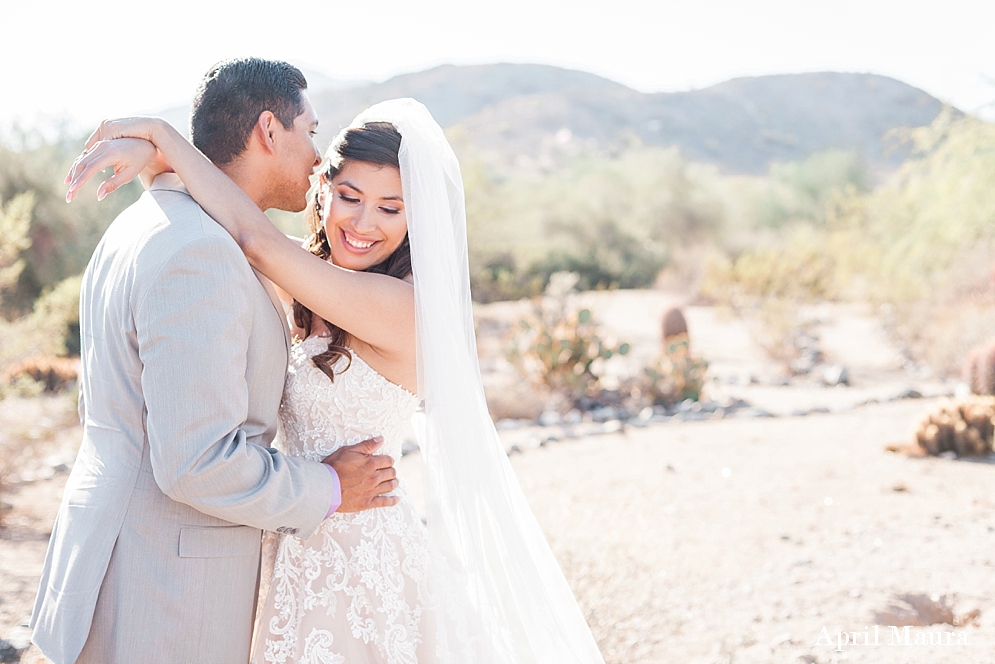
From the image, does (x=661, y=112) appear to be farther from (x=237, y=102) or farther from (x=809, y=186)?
(x=237, y=102)

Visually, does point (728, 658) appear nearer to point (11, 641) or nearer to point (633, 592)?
point (633, 592)

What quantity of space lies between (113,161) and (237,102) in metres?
0.37

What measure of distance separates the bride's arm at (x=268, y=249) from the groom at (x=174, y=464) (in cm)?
8

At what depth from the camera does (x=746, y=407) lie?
10.2 m

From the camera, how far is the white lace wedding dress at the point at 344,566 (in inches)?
90.2

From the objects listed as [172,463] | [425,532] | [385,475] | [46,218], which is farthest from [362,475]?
[46,218]

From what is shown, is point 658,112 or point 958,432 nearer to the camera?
point 958,432

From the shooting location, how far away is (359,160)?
98.5 inches

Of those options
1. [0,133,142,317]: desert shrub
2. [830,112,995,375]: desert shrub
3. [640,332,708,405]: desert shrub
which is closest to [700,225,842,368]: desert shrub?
[830,112,995,375]: desert shrub

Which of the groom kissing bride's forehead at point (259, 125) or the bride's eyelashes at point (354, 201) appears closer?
the groom kissing bride's forehead at point (259, 125)

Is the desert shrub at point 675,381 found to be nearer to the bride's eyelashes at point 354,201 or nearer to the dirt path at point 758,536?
the dirt path at point 758,536

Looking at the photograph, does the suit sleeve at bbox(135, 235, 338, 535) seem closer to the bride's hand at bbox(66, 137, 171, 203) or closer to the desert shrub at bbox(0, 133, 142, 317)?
the bride's hand at bbox(66, 137, 171, 203)

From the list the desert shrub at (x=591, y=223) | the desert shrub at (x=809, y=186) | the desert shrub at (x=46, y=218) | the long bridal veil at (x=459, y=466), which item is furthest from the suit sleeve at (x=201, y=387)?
the desert shrub at (x=809, y=186)

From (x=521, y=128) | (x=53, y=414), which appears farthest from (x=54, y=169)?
(x=521, y=128)
